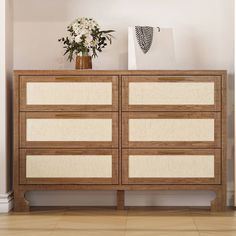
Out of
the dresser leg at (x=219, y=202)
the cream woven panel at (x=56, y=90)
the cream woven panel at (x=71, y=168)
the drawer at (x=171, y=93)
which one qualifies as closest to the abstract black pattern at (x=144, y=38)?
the drawer at (x=171, y=93)

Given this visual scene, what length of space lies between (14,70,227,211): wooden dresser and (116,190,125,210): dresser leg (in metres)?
0.09

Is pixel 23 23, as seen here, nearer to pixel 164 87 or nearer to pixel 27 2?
pixel 27 2

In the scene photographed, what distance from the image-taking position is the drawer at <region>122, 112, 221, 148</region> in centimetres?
434

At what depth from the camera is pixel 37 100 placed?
4.33m

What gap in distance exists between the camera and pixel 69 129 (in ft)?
14.3

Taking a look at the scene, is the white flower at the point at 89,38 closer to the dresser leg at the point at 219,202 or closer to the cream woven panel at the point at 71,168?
the cream woven panel at the point at 71,168

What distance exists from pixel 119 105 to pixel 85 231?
107 cm

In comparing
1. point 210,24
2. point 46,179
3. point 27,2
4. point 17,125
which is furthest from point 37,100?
point 210,24

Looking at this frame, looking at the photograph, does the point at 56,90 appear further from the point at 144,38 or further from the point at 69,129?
the point at 144,38

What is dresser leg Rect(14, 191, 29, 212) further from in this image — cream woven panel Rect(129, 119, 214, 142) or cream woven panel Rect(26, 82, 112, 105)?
cream woven panel Rect(129, 119, 214, 142)

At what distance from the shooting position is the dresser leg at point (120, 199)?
4449mm

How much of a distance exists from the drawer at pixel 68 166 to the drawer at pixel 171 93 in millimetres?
407

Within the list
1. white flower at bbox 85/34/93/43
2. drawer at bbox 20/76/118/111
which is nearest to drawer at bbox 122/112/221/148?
drawer at bbox 20/76/118/111

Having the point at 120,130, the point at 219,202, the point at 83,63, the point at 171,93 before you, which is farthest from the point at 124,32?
the point at 219,202
